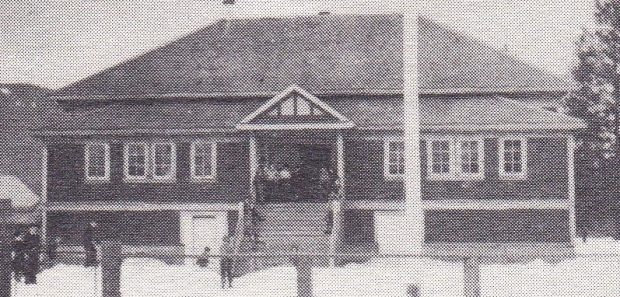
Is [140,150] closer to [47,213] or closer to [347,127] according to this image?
[47,213]

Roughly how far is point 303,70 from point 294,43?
184cm

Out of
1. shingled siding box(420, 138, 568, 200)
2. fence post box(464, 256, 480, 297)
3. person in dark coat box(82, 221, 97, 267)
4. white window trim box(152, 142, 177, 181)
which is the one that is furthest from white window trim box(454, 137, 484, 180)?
fence post box(464, 256, 480, 297)

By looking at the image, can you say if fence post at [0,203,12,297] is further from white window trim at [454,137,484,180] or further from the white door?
white window trim at [454,137,484,180]

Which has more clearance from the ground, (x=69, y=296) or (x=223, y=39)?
(x=223, y=39)

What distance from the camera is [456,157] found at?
28.7 meters

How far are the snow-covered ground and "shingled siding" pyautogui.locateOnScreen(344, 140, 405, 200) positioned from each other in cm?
232

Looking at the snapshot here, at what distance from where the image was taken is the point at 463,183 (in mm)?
28734

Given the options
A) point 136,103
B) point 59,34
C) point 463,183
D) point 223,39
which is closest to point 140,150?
point 136,103

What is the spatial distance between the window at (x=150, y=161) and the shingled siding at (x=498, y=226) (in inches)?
342

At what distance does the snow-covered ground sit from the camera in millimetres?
16453

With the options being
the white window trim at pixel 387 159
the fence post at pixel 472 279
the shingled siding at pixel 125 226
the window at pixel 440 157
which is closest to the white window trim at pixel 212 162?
the shingled siding at pixel 125 226

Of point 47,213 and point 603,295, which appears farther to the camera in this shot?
point 47,213

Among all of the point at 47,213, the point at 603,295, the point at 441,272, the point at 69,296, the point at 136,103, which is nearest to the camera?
the point at 603,295

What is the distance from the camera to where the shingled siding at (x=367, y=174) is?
2911 centimetres
